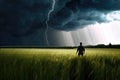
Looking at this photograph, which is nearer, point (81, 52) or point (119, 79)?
point (119, 79)

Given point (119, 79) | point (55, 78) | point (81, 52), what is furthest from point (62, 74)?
point (81, 52)

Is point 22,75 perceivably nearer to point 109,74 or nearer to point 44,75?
point 44,75

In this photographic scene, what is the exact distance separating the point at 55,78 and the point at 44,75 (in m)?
0.21

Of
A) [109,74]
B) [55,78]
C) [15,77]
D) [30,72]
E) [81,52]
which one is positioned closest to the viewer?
[55,78]

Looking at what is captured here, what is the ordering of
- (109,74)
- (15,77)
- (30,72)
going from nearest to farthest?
(15,77) → (30,72) → (109,74)

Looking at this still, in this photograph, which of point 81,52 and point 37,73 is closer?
point 37,73

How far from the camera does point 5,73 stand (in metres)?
4.26

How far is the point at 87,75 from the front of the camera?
4637mm

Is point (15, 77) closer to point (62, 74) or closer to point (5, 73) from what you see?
point (5, 73)

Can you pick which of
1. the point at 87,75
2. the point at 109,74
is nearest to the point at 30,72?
the point at 87,75

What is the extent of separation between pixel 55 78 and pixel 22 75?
58cm

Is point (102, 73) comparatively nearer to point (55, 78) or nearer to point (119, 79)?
point (119, 79)

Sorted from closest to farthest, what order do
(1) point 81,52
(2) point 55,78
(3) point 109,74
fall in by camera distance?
1. (2) point 55,78
2. (3) point 109,74
3. (1) point 81,52

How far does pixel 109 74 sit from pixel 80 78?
1.83 feet
